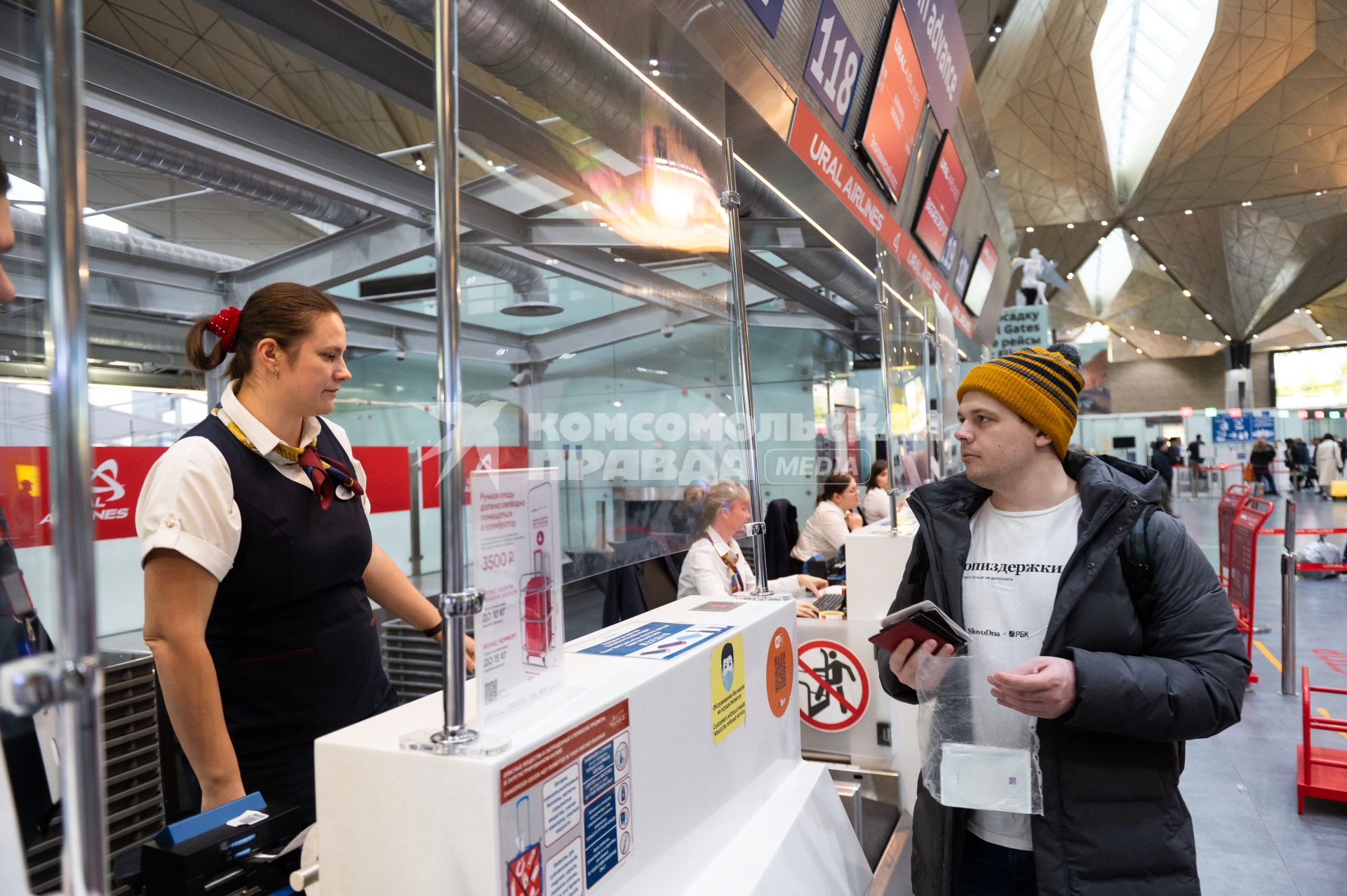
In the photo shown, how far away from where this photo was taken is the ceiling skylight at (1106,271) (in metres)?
28.3

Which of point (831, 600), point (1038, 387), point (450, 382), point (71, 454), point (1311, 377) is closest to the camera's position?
point (71, 454)

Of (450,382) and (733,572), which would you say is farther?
(733,572)

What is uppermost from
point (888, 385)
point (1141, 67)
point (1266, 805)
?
point (1141, 67)

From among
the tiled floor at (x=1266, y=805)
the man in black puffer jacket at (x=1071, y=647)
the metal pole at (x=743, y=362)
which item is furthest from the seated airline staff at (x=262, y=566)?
the tiled floor at (x=1266, y=805)

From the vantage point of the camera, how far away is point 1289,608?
5.18 meters

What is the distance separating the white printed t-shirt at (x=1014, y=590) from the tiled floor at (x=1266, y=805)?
6.58 feet

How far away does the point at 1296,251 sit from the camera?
2586cm

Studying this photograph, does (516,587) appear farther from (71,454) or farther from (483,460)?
(71,454)

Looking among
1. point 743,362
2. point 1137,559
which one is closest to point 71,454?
point 1137,559

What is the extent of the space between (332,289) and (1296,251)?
2947cm

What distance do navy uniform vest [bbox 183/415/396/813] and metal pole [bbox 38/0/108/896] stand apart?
3.07ft

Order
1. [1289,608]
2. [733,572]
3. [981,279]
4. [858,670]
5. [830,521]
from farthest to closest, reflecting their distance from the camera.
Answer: [981,279]
[830,521]
[1289,608]
[733,572]
[858,670]

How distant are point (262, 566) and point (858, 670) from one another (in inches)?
88.4

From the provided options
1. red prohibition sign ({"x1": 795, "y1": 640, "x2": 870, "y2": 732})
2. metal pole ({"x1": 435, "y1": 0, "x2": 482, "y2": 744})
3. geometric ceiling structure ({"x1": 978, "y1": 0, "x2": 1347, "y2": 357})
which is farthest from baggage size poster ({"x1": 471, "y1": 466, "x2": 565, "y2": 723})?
geometric ceiling structure ({"x1": 978, "y1": 0, "x2": 1347, "y2": 357})
